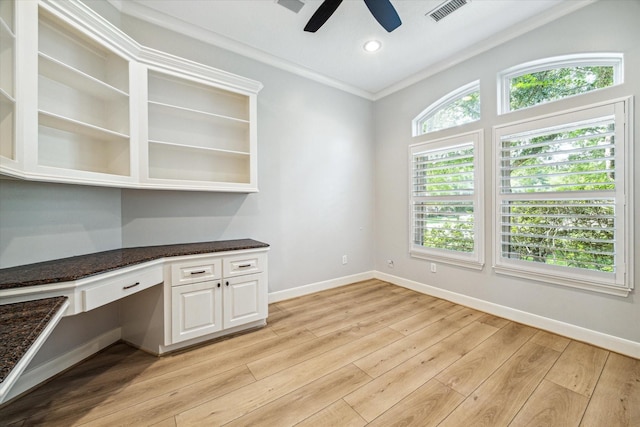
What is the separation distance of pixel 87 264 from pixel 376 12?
283 centimetres

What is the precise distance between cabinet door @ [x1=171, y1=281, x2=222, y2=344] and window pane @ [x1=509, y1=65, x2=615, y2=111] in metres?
3.67

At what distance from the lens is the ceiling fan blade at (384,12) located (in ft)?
6.24

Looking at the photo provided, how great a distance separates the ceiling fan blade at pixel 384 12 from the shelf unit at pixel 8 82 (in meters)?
2.22

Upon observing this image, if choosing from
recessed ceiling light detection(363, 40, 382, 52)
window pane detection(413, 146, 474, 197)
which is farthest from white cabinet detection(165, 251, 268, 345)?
recessed ceiling light detection(363, 40, 382, 52)

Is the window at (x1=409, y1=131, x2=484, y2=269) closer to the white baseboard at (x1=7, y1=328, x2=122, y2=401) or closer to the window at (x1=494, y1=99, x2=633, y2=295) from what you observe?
the window at (x1=494, y1=99, x2=633, y2=295)

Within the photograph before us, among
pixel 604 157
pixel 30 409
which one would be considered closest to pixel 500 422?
pixel 604 157

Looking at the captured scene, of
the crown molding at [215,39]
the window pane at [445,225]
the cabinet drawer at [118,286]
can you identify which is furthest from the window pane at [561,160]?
the cabinet drawer at [118,286]

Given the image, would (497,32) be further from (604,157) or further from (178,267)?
(178,267)

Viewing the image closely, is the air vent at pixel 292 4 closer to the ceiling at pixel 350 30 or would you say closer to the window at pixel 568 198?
the ceiling at pixel 350 30

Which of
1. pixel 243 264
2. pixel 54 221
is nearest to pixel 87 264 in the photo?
pixel 54 221

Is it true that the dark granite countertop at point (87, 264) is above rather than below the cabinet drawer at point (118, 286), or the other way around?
above

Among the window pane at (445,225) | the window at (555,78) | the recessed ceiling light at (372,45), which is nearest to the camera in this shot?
the window at (555,78)

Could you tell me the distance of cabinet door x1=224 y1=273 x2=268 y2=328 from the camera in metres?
2.38

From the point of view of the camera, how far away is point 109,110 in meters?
2.23
